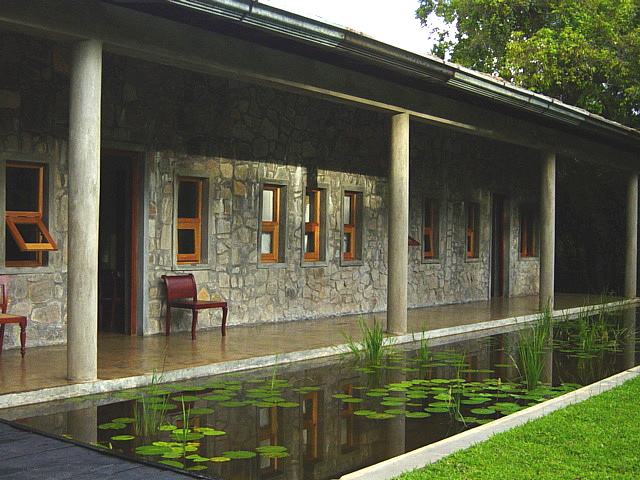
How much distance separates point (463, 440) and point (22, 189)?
20.9 ft

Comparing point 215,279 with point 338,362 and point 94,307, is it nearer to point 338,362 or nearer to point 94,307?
point 338,362

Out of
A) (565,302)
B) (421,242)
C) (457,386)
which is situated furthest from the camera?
(565,302)

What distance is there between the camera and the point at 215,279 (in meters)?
12.2

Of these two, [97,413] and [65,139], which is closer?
[97,413]

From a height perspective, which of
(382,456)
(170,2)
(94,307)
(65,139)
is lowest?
(382,456)

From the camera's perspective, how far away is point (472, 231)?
19.5m

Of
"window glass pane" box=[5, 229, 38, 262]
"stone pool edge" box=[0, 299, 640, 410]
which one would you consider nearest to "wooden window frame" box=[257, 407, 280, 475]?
"stone pool edge" box=[0, 299, 640, 410]

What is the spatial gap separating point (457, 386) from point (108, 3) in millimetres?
4848

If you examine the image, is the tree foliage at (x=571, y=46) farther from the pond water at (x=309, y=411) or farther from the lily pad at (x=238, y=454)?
the lily pad at (x=238, y=454)

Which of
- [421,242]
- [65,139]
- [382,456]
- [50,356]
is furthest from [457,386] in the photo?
[421,242]

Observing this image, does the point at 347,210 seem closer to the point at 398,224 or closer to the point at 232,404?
the point at 398,224

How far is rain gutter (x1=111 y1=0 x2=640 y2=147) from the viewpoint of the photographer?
779 cm

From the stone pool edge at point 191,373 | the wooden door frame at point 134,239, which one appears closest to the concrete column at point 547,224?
the stone pool edge at point 191,373

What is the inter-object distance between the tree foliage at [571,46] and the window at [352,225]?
9.36 metres
